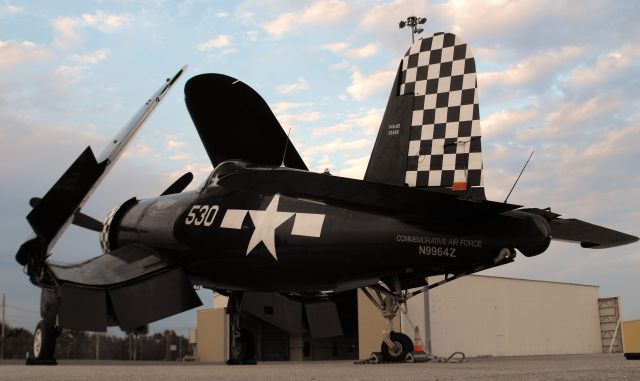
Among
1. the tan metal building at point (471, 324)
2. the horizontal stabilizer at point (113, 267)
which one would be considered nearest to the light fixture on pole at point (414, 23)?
the tan metal building at point (471, 324)

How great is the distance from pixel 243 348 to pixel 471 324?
50.1 feet

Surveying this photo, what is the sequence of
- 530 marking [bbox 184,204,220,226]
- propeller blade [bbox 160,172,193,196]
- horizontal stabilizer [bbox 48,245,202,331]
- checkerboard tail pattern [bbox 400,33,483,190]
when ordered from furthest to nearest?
1. propeller blade [bbox 160,172,193,196]
2. checkerboard tail pattern [bbox 400,33,483,190]
3. 530 marking [bbox 184,204,220,226]
4. horizontal stabilizer [bbox 48,245,202,331]

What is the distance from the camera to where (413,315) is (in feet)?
76.7

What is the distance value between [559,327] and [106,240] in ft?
73.6

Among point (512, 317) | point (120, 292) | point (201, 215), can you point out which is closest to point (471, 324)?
point (512, 317)

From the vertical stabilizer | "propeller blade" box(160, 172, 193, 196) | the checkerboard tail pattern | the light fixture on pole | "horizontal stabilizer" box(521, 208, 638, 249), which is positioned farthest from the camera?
the light fixture on pole

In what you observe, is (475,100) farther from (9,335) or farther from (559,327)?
(9,335)

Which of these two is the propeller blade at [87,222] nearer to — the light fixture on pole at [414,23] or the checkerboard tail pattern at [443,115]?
the checkerboard tail pattern at [443,115]

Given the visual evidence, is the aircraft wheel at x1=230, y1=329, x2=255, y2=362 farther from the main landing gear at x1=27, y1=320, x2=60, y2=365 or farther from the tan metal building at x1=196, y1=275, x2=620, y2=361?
the tan metal building at x1=196, y1=275, x2=620, y2=361

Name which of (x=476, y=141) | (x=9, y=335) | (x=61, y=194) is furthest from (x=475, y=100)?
(x=9, y=335)

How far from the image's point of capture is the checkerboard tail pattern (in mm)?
10484

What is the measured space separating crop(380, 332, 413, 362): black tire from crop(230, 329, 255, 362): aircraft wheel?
286 centimetres

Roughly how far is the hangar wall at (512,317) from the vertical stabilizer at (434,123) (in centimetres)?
1270

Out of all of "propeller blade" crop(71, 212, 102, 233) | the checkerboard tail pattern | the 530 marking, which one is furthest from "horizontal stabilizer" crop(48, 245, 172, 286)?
the checkerboard tail pattern
